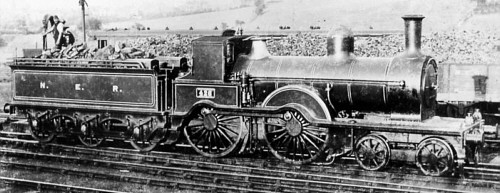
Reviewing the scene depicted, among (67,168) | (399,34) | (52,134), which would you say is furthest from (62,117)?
(399,34)

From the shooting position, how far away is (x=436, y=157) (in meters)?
8.70

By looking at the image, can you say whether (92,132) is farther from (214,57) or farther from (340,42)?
(340,42)

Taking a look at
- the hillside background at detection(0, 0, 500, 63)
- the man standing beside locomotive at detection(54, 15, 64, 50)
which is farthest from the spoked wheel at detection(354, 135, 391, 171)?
the hillside background at detection(0, 0, 500, 63)

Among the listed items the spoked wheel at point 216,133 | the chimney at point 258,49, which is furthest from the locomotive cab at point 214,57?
Result: the spoked wheel at point 216,133

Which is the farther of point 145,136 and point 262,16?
point 262,16

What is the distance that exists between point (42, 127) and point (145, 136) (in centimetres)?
250

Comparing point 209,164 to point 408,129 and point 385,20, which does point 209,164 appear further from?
point 385,20

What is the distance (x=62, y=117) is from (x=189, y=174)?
3.98 metres

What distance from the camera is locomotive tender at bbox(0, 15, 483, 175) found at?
917 cm

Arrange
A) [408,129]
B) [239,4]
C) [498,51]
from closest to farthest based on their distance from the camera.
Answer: [408,129] → [498,51] → [239,4]

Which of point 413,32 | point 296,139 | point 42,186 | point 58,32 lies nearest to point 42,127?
point 58,32

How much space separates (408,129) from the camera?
8.84m

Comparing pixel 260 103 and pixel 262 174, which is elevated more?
pixel 260 103

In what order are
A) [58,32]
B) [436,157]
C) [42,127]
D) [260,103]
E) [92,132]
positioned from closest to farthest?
[436,157] → [260,103] → [92,132] → [42,127] → [58,32]
